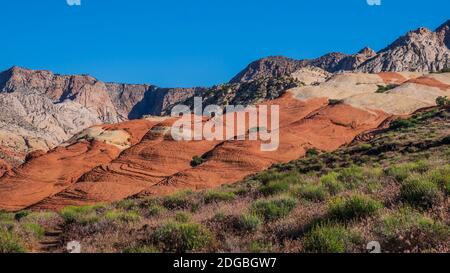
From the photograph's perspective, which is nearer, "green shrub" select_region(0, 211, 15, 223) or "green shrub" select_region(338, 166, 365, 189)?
"green shrub" select_region(338, 166, 365, 189)

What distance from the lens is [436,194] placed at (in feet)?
31.8

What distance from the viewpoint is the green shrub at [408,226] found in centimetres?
738

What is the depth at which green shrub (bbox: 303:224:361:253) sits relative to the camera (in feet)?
24.6

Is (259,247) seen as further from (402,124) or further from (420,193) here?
(402,124)

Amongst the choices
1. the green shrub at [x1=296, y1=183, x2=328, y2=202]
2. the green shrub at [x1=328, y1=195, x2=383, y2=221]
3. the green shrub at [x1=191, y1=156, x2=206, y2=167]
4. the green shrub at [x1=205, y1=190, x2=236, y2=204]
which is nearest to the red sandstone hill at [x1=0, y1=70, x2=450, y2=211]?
the green shrub at [x1=191, y1=156, x2=206, y2=167]

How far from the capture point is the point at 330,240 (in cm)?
764

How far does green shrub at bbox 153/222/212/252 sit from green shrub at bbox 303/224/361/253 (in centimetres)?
193

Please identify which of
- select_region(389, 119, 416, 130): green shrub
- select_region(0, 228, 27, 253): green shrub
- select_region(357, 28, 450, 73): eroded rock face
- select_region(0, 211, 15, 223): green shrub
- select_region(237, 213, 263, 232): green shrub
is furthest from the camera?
select_region(357, 28, 450, 73): eroded rock face

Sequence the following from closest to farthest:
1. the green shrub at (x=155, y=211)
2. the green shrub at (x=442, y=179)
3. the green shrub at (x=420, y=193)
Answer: the green shrub at (x=420, y=193) → the green shrub at (x=442, y=179) → the green shrub at (x=155, y=211)

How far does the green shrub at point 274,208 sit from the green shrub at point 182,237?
2.02m

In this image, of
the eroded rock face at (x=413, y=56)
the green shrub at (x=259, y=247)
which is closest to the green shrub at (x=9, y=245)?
the green shrub at (x=259, y=247)

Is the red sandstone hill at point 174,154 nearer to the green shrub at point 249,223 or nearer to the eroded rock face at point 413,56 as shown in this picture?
the green shrub at point 249,223

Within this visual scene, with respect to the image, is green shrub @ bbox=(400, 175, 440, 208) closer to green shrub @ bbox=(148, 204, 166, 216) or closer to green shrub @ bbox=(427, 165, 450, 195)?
green shrub @ bbox=(427, 165, 450, 195)

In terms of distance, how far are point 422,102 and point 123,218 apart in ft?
171
